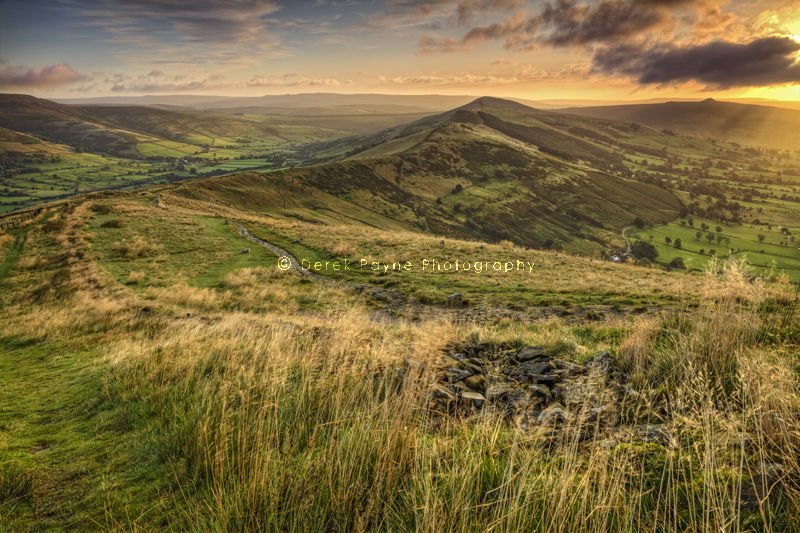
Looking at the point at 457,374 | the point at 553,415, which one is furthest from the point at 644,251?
the point at 553,415

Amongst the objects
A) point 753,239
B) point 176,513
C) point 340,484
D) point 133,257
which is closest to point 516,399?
point 340,484

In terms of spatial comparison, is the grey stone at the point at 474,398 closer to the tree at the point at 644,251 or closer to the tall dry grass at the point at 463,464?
the tall dry grass at the point at 463,464

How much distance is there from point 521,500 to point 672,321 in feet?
25.4

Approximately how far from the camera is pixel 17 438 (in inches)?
211

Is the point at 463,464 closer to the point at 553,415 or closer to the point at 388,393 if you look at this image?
the point at 388,393

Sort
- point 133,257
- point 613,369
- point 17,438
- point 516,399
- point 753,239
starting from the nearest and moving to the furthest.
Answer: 1. point 17,438
2. point 516,399
3. point 613,369
4. point 133,257
5. point 753,239

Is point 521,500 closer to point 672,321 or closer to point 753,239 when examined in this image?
point 672,321

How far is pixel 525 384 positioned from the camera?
274 inches

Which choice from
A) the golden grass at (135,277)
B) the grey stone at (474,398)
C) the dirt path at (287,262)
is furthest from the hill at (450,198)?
the grey stone at (474,398)

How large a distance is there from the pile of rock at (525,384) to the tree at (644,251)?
445ft

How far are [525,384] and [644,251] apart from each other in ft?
470

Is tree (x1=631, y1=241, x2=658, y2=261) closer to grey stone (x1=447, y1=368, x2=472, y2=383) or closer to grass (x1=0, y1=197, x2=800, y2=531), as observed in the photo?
grass (x1=0, y1=197, x2=800, y2=531)

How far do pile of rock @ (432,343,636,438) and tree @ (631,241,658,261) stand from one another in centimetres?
13554

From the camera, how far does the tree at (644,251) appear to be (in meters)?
120
